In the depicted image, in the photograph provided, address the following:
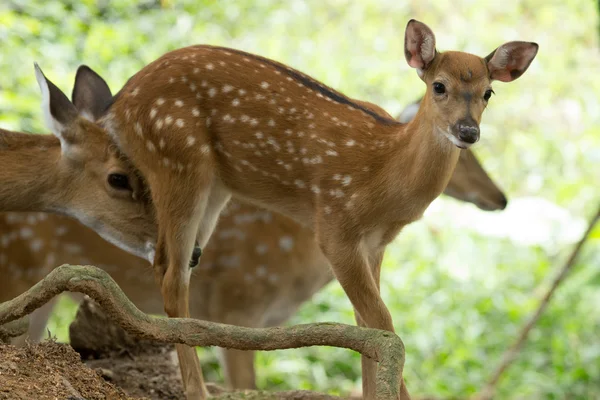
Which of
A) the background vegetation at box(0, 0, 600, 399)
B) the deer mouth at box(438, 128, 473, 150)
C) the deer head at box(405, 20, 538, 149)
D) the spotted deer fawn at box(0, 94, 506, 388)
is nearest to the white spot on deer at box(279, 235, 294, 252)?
the spotted deer fawn at box(0, 94, 506, 388)

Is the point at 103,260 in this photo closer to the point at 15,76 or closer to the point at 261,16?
the point at 15,76

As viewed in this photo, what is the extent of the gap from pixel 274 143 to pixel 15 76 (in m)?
4.01

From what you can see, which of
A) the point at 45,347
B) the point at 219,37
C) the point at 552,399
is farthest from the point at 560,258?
the point at 45,347

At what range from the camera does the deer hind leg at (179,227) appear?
3.67 m

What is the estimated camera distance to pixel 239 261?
5773 mm

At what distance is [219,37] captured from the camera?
30.5 feet

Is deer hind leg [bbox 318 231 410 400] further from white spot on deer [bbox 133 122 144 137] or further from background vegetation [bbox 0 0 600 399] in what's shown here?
background vegetation [bbox 0 0 600 399]

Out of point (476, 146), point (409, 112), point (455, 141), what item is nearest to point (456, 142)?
point (455, 141)

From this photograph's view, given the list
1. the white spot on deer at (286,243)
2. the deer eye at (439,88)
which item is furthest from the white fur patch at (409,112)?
the deer eye at (439,88)

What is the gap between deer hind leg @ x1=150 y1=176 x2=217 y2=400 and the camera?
12.0ft

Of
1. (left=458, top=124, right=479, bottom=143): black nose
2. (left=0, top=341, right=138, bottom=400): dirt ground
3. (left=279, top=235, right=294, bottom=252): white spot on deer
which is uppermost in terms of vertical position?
(left=279, top=235, right=294, bottom=252): white spot on deer

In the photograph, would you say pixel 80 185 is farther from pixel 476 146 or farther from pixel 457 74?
pixel 476 146

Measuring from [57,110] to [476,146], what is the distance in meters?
6.32

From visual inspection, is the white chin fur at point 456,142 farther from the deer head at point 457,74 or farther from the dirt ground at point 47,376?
the dirt ground at point 47,376
